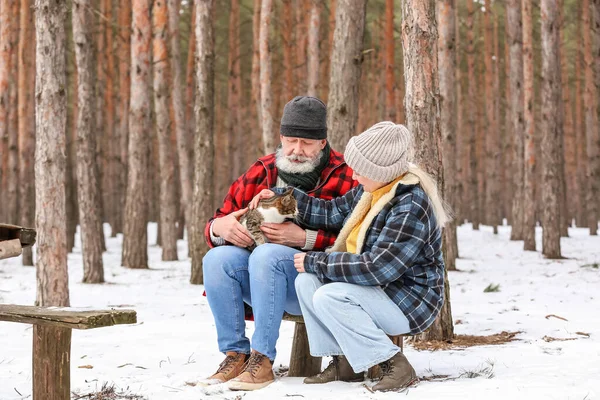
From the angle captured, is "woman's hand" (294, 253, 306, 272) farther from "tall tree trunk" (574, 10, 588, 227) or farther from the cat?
"tall tree trunk" (574, 10, 588, 227)

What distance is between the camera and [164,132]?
519 inches

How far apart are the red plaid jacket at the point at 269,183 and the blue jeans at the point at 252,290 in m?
0.28

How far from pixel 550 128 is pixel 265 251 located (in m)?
10.00

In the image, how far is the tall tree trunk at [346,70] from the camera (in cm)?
829

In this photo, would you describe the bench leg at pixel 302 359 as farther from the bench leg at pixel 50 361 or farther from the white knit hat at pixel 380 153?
the bench leg at pixel 50 361

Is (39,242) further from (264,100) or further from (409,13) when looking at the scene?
(264,100)

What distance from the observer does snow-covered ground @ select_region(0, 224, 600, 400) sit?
146 inches

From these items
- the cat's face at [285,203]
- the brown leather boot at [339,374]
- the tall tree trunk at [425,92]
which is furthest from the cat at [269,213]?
the tall tree trunk at [425,92]

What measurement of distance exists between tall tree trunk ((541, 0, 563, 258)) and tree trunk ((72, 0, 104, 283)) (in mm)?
7603

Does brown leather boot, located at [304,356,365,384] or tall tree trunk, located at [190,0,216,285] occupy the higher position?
tall tree trunk, located at [190,0,216,285]

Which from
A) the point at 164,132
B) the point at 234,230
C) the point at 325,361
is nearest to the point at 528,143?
the point at 164,132

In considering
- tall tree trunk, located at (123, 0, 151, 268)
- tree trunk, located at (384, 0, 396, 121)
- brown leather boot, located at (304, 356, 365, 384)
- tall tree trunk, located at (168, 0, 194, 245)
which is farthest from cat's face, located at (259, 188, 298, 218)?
tree trunk, located at (384, 0, 396, 121)

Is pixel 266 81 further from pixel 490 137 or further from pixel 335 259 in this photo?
pixel 490 137

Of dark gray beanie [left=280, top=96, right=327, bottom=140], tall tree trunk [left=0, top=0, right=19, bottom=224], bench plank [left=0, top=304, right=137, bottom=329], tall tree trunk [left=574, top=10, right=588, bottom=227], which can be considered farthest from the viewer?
tall tree trunk [left=574, top=10, right=588, bottom=227]
